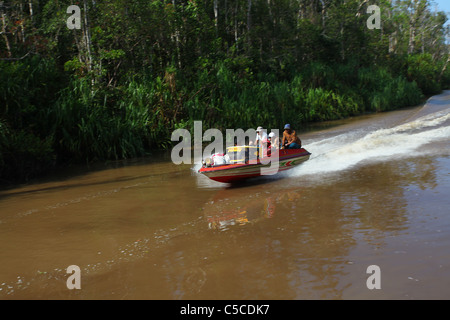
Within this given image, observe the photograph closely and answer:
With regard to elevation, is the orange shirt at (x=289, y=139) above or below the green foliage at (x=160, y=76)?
below

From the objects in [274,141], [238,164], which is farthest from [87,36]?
[238,164]

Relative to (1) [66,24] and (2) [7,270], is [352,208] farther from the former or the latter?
(1) [66,24]

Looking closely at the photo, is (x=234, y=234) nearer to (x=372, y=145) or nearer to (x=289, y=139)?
(x=289, y=139)

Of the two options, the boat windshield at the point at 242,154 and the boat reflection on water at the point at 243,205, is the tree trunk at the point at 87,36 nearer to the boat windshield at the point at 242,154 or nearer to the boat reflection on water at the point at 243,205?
the boat windshield at the point at 242,154

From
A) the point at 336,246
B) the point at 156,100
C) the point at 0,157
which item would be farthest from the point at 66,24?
the point at 336,246

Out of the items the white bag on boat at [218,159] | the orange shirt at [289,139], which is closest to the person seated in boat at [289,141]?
the orange shirt at [289,139]

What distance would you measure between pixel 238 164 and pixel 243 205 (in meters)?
1.51

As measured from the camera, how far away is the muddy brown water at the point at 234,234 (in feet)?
16.0

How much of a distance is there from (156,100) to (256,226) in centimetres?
985

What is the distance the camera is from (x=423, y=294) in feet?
14.4

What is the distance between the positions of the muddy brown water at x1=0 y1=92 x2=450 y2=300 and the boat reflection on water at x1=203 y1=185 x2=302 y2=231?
2 cm

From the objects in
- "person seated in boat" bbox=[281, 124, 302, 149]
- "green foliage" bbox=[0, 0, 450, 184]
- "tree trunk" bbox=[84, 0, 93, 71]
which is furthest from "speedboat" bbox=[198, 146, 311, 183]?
"tree trunk" bbox=[84, 0, 93, 71]

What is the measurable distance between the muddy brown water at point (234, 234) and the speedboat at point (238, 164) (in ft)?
1.01

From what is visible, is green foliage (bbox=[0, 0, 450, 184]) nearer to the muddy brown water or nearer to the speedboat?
the muddy brown water
